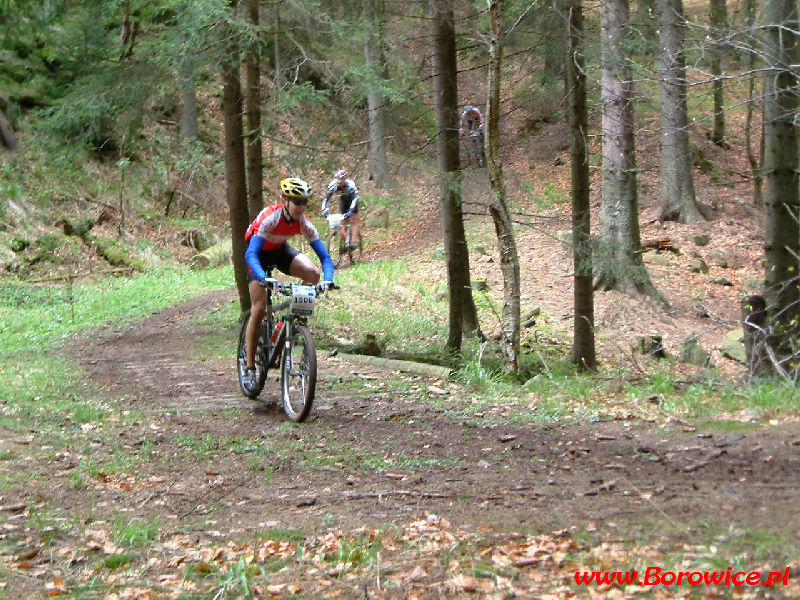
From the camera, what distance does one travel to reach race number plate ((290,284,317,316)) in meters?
7.84

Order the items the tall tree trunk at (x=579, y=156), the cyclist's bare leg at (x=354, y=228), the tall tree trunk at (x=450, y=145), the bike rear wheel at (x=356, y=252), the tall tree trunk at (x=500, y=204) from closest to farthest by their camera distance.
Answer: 1. the tall tree trunk at (x=500, y=204)
2. the tall tree trunk at (x=579, y=156)
3. the tall tree trunk at (x=450, y=145)
4. the cyclist's bare leg at (x=354, y=228)
5. the bike rear wheel at (x=356, y=252)

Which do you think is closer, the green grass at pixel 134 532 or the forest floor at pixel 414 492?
the forest floor at pixel 414 492

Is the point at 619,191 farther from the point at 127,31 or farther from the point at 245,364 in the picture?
the point at 127,31

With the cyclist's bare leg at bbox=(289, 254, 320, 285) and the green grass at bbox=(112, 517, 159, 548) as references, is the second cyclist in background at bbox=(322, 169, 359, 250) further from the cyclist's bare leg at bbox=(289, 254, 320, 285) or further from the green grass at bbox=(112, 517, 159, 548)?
the green grass at bbox=(112, 517, 159, 548)

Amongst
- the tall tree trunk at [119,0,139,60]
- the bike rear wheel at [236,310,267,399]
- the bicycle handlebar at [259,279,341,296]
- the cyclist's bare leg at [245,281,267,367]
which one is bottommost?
the bike rear wheel at [236,310,267,399]

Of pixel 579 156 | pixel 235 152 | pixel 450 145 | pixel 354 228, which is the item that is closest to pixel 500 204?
pixel 579 156

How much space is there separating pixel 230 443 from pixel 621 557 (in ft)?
13.4

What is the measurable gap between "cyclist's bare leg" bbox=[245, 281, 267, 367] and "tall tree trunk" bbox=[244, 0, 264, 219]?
3411mm

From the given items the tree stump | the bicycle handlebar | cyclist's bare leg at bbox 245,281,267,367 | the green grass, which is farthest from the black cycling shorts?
the tree stump

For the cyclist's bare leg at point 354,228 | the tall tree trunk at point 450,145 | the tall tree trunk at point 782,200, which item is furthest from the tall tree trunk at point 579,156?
the cyclist's bare leg at point 354,228

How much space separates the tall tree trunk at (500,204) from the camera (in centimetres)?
941

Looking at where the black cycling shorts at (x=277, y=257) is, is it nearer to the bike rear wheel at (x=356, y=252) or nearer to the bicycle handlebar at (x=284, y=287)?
the bicycle handlebar at (x=284, y=287)

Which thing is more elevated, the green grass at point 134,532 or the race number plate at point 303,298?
the race number plate at point 303,298

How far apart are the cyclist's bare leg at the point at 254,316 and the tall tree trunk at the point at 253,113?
341 centimetres
